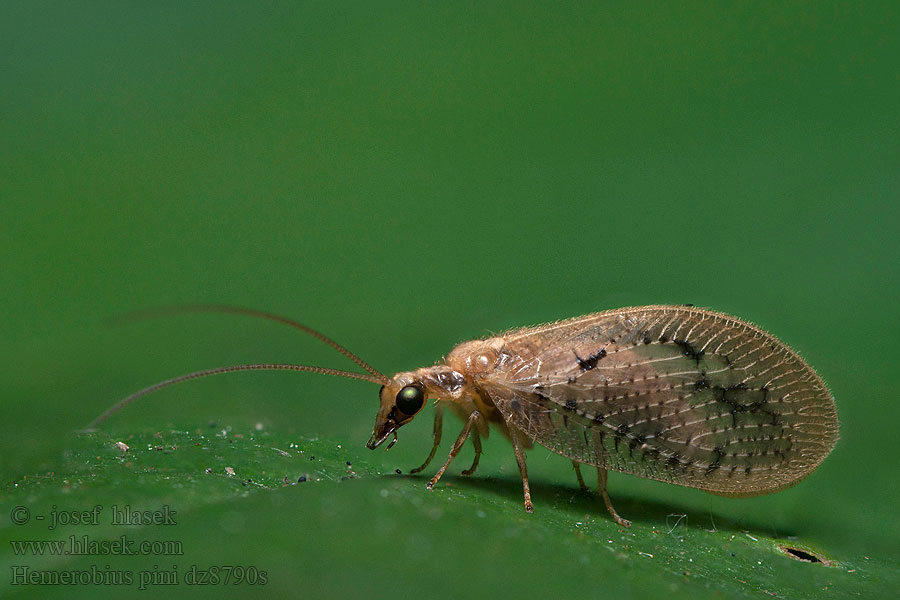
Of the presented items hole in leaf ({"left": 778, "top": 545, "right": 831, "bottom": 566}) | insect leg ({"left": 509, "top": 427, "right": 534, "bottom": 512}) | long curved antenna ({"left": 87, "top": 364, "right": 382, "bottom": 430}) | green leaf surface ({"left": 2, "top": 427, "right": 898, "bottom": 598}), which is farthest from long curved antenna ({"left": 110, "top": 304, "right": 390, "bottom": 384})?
hole in leaf ({"left": 778, "top": 545, "right": 831, "bottom": 566})

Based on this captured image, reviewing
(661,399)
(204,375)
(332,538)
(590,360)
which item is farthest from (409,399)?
(332,538)

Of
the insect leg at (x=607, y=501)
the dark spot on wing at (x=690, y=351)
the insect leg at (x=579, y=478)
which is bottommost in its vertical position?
the insect leg at (x=579, y=478)

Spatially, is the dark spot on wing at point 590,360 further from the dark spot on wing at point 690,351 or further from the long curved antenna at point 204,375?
the long curved antenna at point 204,375

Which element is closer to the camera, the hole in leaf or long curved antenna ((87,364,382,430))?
long curved antenna ((87,364,382,430))

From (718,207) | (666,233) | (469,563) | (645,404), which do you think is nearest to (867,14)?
(718,207)

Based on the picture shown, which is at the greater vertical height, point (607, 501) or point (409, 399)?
point (409, 399)

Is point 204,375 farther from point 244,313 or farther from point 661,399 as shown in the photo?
point 661,399

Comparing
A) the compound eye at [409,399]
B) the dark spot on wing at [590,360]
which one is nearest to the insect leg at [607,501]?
the dark spot on wing at [590,360]

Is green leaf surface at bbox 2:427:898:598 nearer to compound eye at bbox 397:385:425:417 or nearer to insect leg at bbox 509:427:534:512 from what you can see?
insect leg at bbox 509:427:534:512
